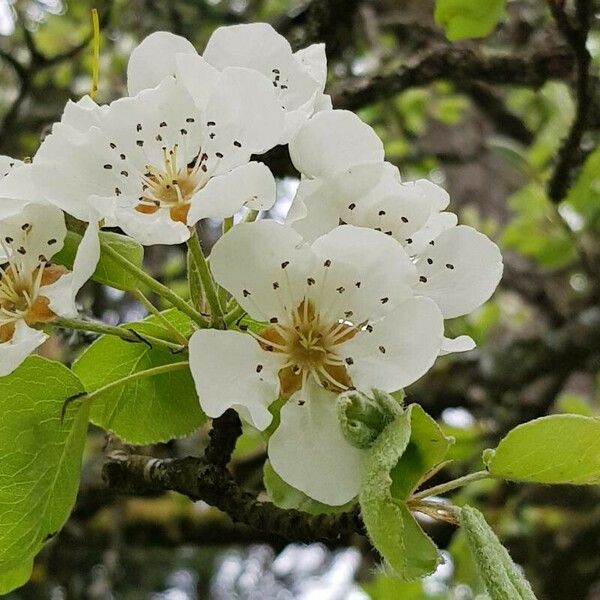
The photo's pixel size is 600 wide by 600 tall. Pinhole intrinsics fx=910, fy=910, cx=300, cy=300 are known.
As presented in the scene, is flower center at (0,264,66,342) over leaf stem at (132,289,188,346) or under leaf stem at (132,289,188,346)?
over

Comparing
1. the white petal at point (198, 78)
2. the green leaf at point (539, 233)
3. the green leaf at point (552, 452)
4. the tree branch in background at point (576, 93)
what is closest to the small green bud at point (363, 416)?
the green leaf at point (552, 452)

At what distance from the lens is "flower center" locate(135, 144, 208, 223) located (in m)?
0.85

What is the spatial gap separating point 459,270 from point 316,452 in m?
0.25

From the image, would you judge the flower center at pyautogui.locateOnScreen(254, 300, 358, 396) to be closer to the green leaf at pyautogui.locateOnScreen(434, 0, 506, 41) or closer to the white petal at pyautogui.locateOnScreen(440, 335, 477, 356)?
the white petal at pyautogui.locateOnScreen(440, 335, 477, 356)

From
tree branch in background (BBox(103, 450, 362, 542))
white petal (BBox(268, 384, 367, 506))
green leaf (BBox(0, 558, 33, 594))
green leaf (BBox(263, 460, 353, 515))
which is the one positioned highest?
white petal (BBox(268, 384, 367, 506))

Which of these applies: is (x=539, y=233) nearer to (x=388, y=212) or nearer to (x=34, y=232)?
(x=388, y=212)

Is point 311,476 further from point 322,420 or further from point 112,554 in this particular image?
point 112,554

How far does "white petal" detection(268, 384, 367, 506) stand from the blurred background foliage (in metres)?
0.82

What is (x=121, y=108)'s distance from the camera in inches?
33.4

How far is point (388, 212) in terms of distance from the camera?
0.87 meters

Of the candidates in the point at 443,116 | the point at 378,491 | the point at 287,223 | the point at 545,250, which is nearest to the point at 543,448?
the point at 378,491

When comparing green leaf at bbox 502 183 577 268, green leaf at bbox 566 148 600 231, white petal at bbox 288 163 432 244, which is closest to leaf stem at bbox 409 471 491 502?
white petal at bbox 288 163 432 244

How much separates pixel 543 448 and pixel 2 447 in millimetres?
490

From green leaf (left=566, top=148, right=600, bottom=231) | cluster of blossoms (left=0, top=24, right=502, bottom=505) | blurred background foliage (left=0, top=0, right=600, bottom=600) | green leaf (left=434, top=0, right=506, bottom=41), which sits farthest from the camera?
green leaf (left=566, top=148, right=600, bottom=231)
